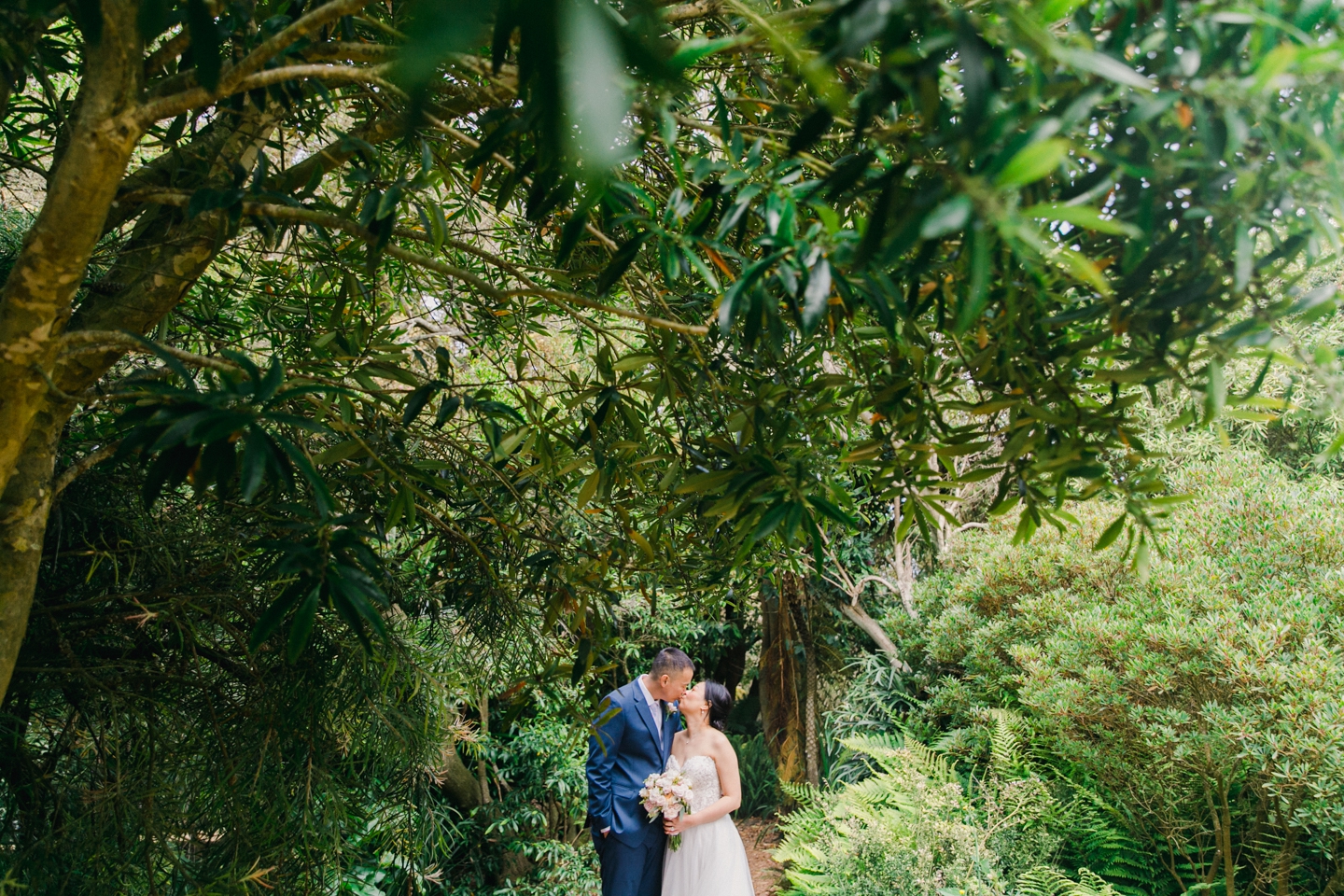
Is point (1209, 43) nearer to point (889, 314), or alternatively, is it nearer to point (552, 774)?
point (889, 314)

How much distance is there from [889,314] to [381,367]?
3.32 feet

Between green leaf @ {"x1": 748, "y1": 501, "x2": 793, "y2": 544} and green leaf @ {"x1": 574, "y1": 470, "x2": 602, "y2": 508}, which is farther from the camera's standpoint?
green leaf @ {"x1": 574, "y1": 470, "x2": 602, "y2": 508}

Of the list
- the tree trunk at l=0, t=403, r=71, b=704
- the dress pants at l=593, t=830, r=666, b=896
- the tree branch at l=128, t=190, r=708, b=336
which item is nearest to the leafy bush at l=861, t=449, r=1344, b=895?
the dress pants at l=593, t=830, r=666, b=896

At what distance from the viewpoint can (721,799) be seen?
14.9 ft

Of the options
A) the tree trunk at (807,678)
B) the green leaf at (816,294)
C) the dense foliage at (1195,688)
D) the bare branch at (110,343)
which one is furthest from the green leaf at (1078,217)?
the tree trunk at (807,678)

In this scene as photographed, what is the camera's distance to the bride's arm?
4336 mm

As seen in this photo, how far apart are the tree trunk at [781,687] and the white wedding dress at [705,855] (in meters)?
1.92

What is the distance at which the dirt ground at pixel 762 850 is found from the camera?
249 inches

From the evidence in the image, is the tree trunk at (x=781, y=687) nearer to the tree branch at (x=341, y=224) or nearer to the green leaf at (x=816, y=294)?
the tree branch at (x=341, y=224)

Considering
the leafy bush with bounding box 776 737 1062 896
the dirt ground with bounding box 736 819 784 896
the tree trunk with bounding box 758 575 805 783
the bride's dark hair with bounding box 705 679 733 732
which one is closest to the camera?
the leafy bush with bounding box 776 737 1062 896

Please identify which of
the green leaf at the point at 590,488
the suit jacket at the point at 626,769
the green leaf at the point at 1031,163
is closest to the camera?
the green leaf at the point at 1031,163

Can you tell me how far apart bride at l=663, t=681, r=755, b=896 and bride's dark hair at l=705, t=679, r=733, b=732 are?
85 mm

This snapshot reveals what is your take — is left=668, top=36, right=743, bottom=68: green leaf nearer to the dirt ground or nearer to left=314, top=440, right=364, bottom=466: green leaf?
left=314, top=440, right=364, bottom=466: green leaf

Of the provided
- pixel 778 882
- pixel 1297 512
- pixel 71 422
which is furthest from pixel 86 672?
pixel 778 882
